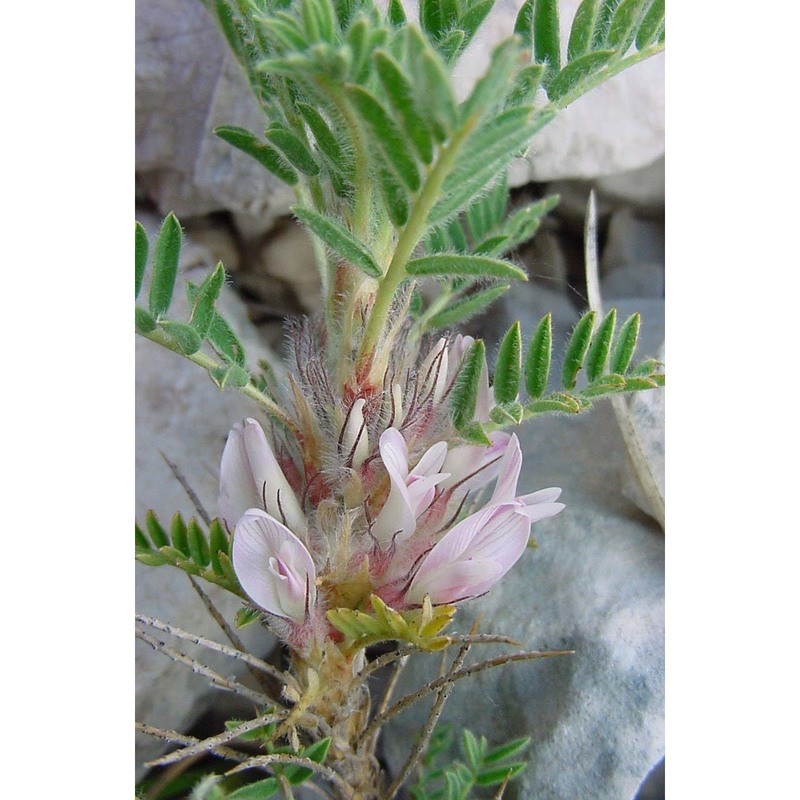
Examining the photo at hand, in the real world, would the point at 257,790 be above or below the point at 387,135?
below

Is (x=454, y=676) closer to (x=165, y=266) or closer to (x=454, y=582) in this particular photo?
(x=454, y=582)

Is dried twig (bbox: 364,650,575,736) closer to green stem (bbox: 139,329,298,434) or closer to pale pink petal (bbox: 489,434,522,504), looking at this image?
pale pink petal (bbox: 489,434,522,504)

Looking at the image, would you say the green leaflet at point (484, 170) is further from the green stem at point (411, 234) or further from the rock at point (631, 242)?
the rock at point (631, 242)

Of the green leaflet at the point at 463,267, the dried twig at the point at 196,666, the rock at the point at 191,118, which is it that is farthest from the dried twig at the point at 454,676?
the rock at the point at 191,118

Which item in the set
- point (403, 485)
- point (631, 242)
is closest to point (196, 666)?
point (403, 485)

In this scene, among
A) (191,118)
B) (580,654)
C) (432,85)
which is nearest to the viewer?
(432,85)

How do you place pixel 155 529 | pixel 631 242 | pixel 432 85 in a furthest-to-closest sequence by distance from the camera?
pixel 631 242 → pixel 155 529 → pixel 432 85
